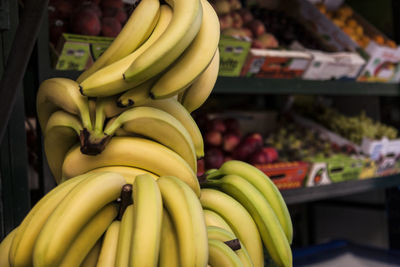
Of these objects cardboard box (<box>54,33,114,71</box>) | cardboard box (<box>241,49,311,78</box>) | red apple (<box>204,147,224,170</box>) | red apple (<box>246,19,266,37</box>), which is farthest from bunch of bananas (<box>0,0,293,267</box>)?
red apple (<box>246,19,266,37</box>)

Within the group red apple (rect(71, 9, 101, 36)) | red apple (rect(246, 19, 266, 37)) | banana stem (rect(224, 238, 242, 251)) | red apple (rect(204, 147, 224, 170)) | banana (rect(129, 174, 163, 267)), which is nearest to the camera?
banana (rect(129, 174, 163, 267))

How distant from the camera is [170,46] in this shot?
688mm

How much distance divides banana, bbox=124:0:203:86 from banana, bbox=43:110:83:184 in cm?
12

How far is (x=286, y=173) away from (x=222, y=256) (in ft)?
3.90

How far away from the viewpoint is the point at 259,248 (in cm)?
77

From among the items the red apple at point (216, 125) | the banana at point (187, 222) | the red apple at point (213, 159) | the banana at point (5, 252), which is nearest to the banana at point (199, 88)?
the banana at point (187, 222)

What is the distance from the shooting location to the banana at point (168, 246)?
59cm

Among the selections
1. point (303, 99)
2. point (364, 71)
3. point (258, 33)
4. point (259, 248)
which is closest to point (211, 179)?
point (259, 248)

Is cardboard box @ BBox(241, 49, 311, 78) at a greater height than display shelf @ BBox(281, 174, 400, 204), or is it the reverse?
cardboard box @ BBox(241, 49, 311, 78)

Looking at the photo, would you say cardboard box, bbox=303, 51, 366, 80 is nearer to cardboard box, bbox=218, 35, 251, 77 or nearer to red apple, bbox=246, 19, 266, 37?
red apple, bbox=246, 19, 266, 37

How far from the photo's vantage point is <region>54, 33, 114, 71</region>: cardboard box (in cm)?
129

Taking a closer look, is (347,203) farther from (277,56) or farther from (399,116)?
(277,56)

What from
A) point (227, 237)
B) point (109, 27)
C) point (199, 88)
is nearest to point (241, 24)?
point (109, 27)

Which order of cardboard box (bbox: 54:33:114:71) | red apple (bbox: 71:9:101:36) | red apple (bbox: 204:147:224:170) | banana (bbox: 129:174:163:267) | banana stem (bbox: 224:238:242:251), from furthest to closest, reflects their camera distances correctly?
red apple (bbox: 204:147:224:170), red apple (bbox: 71:9:101:36), cardboard box (bbox: 54:33:114:71), banana stem (bbox: 224:238:242:251), banana (bbox: 129:174:163:267)
